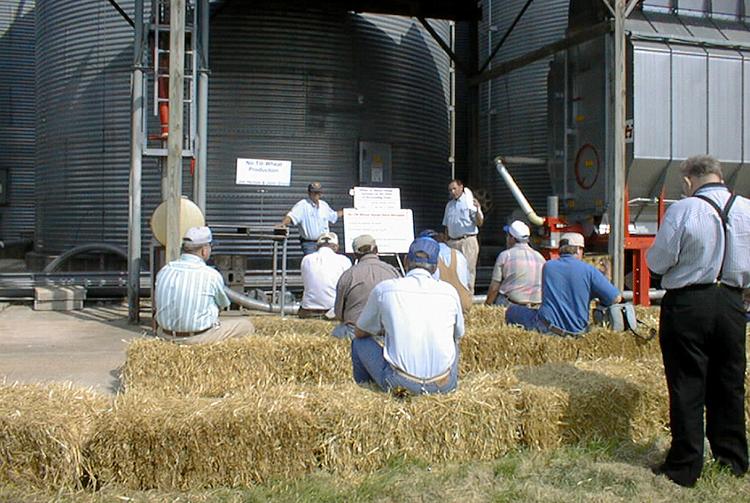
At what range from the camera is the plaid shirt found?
26.9 ft

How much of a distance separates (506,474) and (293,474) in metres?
1.18

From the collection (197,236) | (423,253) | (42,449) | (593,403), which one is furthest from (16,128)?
(593,403)

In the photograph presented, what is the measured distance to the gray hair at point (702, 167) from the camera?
4645mm

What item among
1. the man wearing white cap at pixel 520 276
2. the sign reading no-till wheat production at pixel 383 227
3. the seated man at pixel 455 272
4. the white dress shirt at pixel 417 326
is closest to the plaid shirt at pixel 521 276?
the man wearing white cap at pixel 520 276

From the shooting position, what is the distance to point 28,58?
22891 mm

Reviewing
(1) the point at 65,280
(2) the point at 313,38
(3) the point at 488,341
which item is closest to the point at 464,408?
(3) the point at 488,341

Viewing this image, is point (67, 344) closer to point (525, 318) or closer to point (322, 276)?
point (322, 276)

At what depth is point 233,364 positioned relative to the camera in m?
6.20

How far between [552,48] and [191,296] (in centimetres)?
896

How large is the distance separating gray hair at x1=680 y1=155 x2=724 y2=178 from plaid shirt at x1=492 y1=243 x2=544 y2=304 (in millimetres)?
3533

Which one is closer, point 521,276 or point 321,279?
point 521,276

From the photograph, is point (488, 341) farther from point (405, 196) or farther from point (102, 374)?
point (405, 196)

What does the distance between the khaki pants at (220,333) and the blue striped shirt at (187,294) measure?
7 centimetres

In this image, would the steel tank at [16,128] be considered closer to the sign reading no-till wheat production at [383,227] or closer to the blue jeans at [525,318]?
the sign reading no-till wheat production at [383,227]
